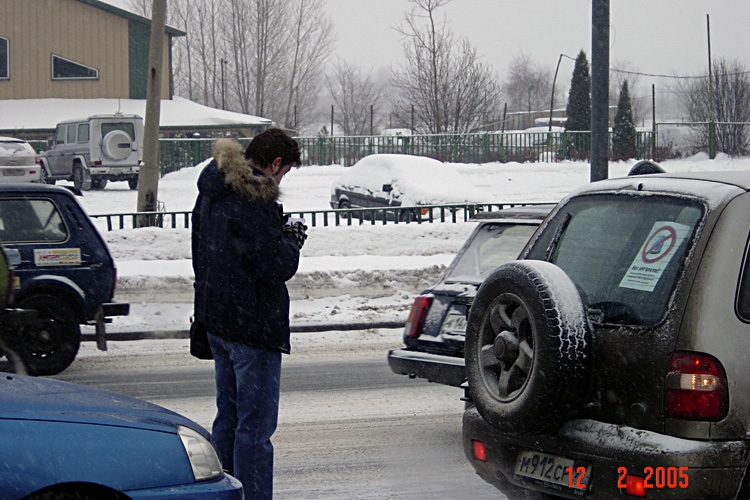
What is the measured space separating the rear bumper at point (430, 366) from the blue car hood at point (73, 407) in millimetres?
2586

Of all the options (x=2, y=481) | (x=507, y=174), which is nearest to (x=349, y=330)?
(x=2, y=481)

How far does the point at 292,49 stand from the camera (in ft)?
195

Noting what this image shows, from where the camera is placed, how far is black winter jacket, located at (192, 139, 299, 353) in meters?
4.22

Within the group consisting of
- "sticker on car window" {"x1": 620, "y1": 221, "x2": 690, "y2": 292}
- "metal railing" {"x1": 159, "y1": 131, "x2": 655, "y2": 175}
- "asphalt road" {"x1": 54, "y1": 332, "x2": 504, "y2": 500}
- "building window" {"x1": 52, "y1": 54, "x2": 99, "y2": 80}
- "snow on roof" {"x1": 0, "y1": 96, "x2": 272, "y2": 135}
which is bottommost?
"asphalt road" {"x1": 54, "y1": 332, "x2": 504, "y2": 500}

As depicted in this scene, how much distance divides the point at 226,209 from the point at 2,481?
5.45ft

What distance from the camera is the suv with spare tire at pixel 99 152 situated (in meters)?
28.6

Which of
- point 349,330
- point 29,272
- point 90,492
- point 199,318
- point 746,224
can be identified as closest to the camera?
point 90,492

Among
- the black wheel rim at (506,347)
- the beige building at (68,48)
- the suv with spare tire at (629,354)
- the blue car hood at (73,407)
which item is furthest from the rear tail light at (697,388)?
the beige building at (68,48)

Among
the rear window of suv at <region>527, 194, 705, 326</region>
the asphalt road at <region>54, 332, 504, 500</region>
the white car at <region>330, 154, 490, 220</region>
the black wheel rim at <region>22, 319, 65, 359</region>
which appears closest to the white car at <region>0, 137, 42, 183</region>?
the white car at <region>330, 154, 490, 220</region>

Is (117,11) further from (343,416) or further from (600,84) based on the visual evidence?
(343,416)

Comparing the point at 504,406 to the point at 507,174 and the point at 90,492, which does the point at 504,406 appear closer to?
the point at 90,492

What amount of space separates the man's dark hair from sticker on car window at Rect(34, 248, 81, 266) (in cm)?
492

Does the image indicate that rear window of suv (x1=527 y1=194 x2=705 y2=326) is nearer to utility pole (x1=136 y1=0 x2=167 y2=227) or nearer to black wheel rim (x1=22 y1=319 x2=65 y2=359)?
black wheel rim (x1=22 y1=319 x2=65 y2=359)

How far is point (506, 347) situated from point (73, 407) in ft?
5.65
